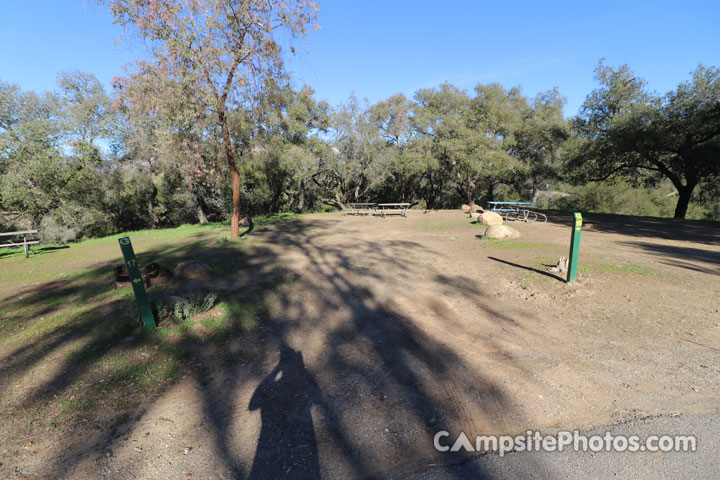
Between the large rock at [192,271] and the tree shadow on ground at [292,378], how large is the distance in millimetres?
1086

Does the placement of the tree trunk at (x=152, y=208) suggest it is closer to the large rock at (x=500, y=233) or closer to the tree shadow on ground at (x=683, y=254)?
the large rock at (x=500, y=233)

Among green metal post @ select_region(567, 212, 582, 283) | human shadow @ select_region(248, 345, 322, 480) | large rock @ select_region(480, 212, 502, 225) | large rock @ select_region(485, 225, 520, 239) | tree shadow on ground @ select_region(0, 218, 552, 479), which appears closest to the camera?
human shadow @ select_region(248, 345, 322, 480)

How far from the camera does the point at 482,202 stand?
107ft

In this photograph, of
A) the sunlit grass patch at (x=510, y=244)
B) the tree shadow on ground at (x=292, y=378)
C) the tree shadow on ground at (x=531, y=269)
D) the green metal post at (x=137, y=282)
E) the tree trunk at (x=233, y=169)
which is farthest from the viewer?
the tree trunk at (x=233, y=169)

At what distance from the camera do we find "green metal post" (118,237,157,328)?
3739 mm

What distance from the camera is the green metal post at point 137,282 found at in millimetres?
3739

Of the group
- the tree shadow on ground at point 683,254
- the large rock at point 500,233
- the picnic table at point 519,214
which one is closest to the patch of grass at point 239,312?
the large rock at point 500,233

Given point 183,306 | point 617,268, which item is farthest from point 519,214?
point 183,306

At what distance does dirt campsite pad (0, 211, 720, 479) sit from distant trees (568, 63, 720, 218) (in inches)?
483

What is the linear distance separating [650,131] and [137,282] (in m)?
20.6

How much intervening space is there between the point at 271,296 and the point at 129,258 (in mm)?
2128

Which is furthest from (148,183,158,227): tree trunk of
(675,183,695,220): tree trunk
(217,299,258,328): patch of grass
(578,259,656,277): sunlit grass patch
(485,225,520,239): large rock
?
(675,183,695,220): tree trunk

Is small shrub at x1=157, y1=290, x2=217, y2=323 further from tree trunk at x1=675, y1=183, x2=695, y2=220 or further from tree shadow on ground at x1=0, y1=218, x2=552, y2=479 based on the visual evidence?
tree trunk at x1=675, y1=183, x2=695, y2=220

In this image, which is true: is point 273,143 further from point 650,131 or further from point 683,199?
point 683,199
